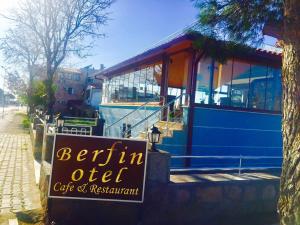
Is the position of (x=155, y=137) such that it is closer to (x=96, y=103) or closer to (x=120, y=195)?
(x=120, y=195)

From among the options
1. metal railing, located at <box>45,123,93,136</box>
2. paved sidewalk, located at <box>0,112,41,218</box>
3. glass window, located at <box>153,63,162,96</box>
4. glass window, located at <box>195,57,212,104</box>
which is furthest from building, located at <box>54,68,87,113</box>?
glass window, located at <box>195,57,212,104</box>

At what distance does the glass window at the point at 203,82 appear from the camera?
9961mm

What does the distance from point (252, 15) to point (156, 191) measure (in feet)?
11.4

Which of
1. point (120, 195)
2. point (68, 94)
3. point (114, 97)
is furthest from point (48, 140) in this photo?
point (68, 94)

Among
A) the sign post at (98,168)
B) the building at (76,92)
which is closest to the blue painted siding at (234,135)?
the sign post at (98,168)

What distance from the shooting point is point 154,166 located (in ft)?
17.8

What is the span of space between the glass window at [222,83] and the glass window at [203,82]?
12.2 inches

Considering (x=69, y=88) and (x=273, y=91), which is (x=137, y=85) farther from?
(x=69, y=88)

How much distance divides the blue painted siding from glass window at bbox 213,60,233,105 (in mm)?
452

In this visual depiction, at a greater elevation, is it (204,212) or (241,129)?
(241,129)

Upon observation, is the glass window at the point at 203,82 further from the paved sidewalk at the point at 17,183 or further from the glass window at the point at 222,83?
the paved sidewalk at the point at 17,183

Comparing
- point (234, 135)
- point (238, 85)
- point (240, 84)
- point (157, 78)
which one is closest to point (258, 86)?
point (240, 84)

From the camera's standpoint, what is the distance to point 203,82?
33.2 feet

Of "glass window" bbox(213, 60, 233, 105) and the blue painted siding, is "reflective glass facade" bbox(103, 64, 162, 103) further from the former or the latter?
the blue painted siding
